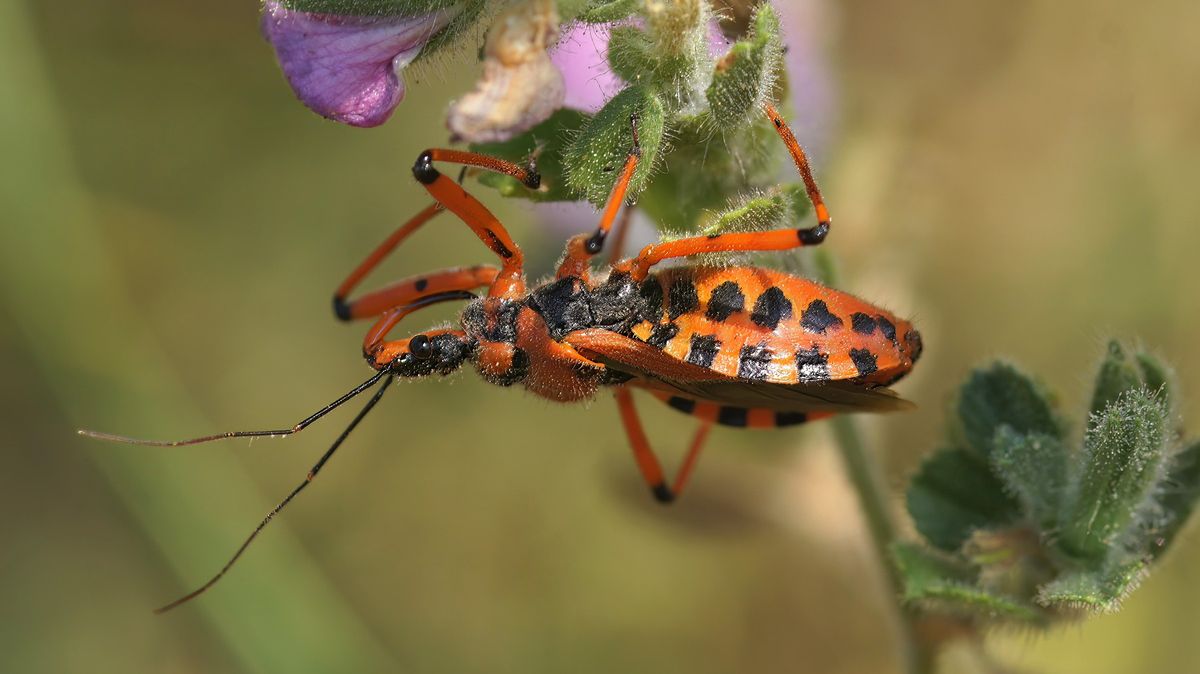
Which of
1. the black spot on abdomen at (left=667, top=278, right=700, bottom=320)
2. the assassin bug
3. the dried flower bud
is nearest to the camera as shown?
the dried flower bud

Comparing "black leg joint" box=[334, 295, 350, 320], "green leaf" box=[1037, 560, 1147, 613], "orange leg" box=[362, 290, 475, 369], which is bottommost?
"green leaf" box=[1037, 560, 1147, 613]

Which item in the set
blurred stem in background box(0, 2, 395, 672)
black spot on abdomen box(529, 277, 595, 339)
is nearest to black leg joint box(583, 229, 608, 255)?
black spot on abdomen box(529, 277, 595, 339)

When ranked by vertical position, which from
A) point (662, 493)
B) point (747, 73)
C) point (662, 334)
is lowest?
point (662, 493)

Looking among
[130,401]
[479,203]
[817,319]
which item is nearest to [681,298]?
[817,319]

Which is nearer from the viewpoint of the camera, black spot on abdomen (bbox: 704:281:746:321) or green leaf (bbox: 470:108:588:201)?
green leaf (bbox: 470:108:588:201)

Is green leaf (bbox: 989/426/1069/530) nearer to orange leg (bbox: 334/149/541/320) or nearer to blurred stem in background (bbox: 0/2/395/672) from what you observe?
orange leg (bbox: 334/149/541/320)

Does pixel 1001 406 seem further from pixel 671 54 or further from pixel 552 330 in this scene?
pixel 671 54
